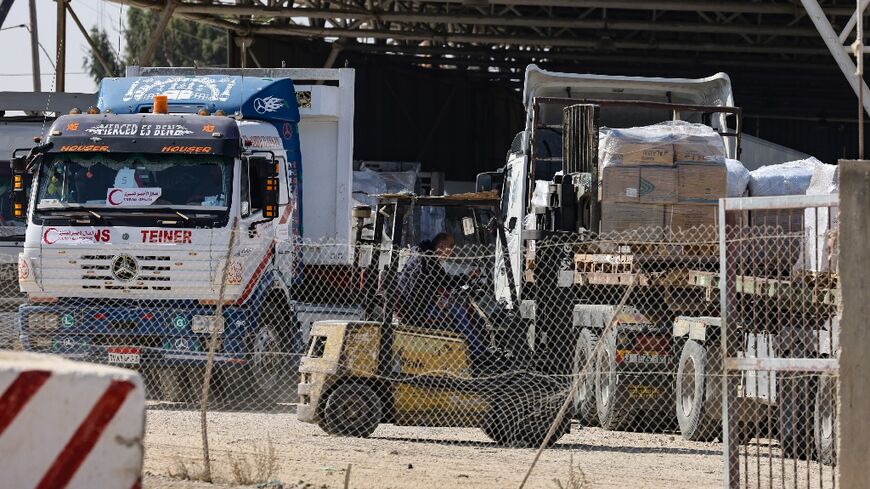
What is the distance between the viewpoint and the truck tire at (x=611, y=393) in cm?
1341

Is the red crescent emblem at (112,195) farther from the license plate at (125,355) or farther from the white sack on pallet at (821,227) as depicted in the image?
the white sack on pallet at (821,227)

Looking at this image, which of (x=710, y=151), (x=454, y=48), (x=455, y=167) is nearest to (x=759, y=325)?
(x=710, y=151)

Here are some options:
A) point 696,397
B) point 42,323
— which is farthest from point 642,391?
point 42,323

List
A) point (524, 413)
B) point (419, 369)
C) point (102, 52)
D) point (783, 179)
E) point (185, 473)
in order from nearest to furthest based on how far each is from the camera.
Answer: point (185, 473) < point (419, 369) < point (524, 413) < point (783, 179) < point (102, 52)

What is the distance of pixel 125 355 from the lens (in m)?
13.5

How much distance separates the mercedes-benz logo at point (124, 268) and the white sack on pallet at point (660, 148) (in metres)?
4.82

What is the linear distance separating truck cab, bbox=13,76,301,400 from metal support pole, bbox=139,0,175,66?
29.6ft

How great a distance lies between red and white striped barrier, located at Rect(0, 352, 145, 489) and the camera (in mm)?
5535

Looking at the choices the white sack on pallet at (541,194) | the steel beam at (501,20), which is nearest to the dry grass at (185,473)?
the white sack on pallet at (541,194)

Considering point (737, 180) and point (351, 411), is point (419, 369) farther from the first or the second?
point (737, 180)

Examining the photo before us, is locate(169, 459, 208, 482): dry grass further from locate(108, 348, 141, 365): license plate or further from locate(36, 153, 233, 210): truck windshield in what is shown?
locate(36, 153, 233, 210): truck windshield

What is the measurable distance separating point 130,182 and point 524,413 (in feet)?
15.6

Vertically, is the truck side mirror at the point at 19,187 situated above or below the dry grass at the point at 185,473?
above

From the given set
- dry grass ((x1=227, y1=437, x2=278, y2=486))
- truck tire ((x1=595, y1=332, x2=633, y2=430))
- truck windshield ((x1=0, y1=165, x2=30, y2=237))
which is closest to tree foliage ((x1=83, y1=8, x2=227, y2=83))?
truck windshield ((x1=0, y1=165, x2=30, y2=237))
